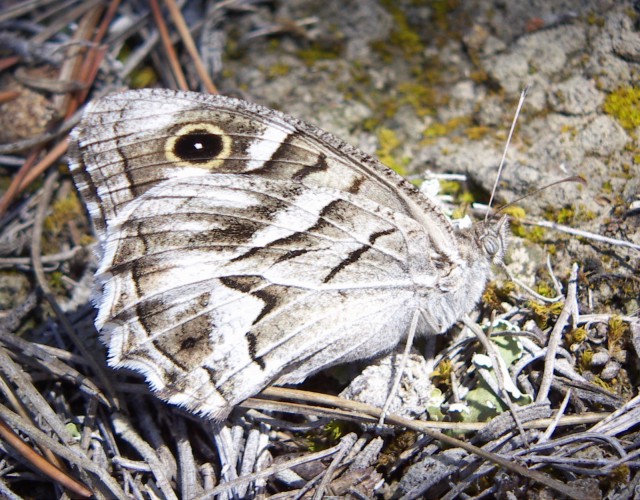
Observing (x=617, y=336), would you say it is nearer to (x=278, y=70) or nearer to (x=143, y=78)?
(x=278, y=70)

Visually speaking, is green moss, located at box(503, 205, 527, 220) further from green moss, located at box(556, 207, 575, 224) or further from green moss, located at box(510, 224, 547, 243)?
green moss, located at box(556, 207, 575, 224)

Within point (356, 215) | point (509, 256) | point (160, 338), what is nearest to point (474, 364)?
point (509, 256)

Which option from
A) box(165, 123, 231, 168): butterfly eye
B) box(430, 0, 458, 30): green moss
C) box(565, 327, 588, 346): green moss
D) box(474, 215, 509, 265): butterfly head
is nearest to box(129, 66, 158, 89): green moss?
box(165, 123, 231, 168): butterfly eye

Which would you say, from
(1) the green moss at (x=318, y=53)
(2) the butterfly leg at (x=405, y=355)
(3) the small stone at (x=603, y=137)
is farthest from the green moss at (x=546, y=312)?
(1) the green moss at (x=318, y=53)

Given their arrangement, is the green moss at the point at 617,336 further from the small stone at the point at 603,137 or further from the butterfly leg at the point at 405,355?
the small stone at the point at 603,137

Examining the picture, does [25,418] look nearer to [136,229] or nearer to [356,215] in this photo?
[136,229]

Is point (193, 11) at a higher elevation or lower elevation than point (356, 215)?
higher
